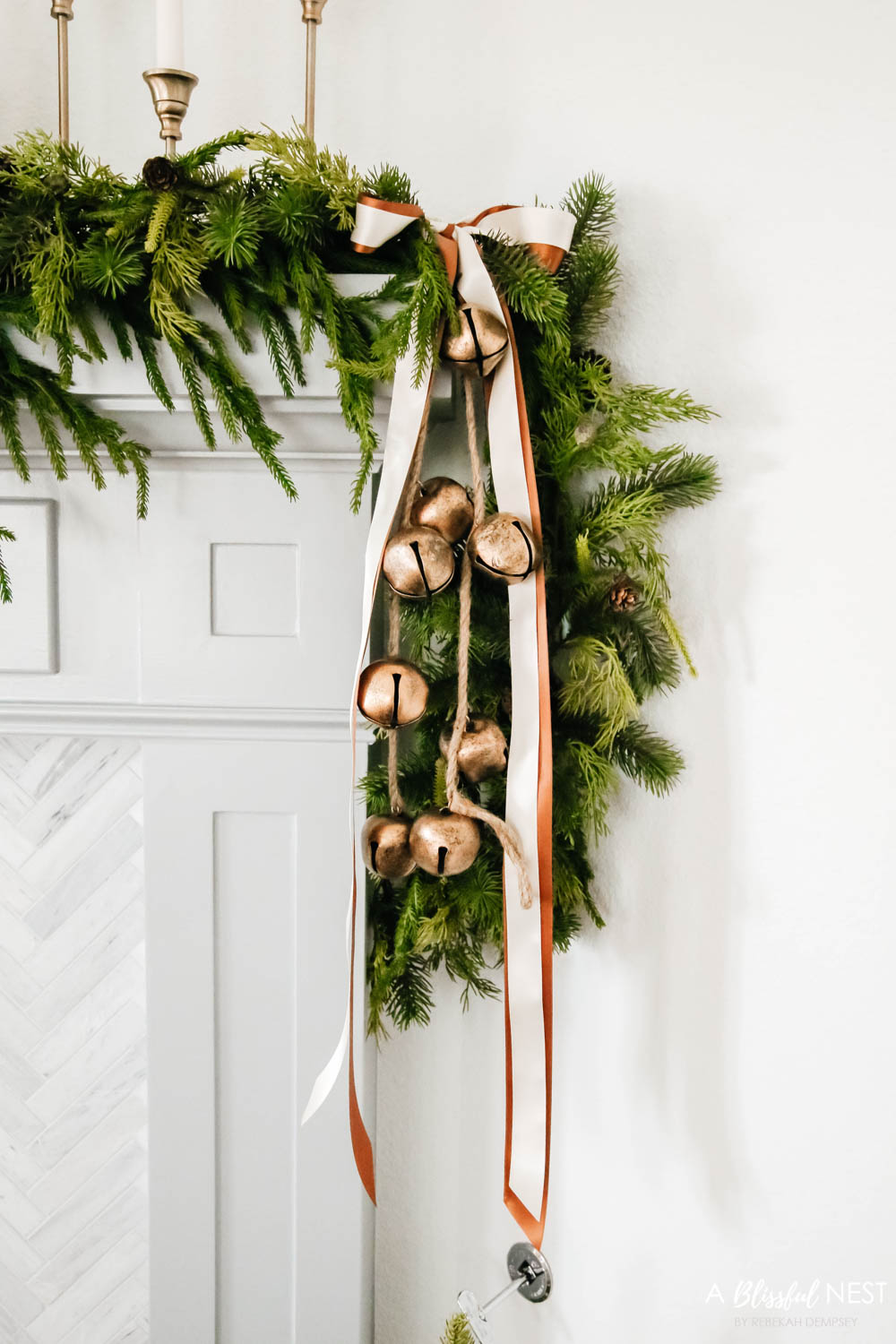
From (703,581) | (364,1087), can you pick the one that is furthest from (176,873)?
(703,581)

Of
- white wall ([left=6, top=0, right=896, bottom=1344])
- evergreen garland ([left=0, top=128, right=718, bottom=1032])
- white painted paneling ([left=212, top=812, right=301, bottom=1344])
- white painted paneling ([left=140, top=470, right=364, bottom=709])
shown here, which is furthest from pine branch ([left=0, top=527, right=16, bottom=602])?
white wall ([left=6, top=0, right=896, bottom=1344])

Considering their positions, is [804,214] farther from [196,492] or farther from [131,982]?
[131,982]

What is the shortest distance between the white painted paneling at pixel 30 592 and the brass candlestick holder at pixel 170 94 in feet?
1.05

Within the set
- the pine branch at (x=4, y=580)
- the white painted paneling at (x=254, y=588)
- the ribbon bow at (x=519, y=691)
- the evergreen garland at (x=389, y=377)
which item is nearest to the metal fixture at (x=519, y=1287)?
the ribbon bow at (x=519, y=691)

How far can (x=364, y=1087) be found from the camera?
2.65 feet

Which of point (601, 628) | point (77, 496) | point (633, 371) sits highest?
point (633, 371)

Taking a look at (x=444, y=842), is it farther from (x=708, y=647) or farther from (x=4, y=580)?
(x=4, y=580)

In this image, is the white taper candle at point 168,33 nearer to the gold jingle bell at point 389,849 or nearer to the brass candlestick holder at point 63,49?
the brass candlestick holder at point 63,49

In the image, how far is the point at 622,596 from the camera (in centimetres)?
73

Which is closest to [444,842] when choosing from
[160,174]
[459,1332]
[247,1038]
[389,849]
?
[389,849]

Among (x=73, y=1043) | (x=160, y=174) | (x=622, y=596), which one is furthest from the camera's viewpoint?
(x=73, y=1043)

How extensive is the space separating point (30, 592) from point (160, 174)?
0.36 metres

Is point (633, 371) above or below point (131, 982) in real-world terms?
above

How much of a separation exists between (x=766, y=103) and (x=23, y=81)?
2.19ft
